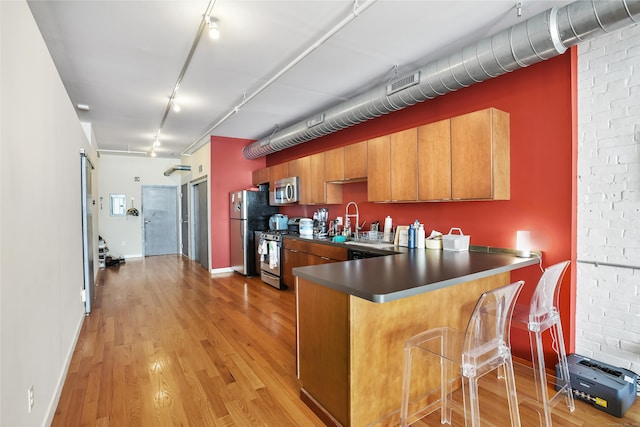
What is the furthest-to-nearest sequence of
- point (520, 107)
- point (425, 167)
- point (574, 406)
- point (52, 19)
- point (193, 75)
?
point (193, 75), point (425, 167), point (520, 107), point (52, 19), point (574, 406)

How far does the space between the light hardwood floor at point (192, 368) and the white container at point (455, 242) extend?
1.18 metres

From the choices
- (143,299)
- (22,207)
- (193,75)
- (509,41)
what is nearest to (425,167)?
(509,41)

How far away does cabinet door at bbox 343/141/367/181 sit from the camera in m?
4.05

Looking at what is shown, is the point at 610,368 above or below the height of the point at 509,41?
below

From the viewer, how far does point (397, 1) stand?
7.66 feet

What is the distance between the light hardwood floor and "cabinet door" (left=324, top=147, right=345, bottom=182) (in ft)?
6.25

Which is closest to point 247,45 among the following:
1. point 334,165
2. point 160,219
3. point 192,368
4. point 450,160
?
point 334,165

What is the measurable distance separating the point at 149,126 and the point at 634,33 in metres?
6.54

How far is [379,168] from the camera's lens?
379cm

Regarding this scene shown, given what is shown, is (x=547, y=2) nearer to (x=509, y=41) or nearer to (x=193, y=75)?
(x=509, y=41)

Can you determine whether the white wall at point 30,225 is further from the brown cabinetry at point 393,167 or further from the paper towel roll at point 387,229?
the paper towel roll at point 387,229

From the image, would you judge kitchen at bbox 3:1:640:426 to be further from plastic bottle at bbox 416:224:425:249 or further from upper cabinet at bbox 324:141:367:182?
upper cabinet at bbox 324:141:367:182

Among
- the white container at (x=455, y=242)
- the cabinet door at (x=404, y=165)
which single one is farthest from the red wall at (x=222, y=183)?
the white container at (x=455, y=242)

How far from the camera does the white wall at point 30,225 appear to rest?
56.6 inches
